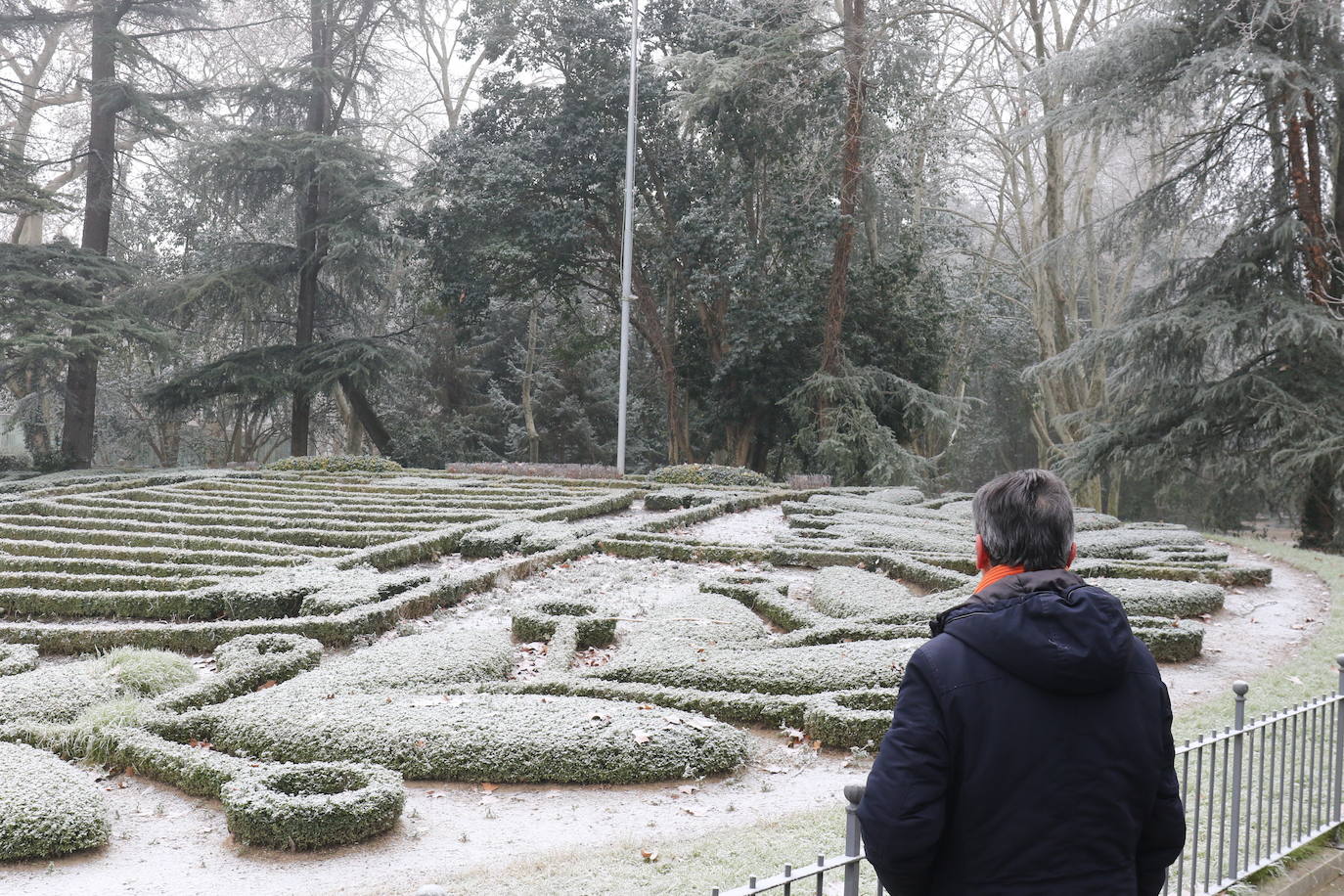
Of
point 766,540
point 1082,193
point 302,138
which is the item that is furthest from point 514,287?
point 766,540

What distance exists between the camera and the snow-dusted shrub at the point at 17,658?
18.4 feet

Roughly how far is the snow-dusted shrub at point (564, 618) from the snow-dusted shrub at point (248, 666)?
1.20 meters

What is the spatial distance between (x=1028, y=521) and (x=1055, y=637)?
28cm

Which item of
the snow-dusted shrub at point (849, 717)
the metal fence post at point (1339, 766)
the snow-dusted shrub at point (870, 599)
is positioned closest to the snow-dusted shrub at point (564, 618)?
the snow-dusted shrub at point (870, 599)

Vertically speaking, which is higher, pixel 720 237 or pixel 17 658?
pixel 720 237

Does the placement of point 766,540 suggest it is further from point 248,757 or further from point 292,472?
point 292,472

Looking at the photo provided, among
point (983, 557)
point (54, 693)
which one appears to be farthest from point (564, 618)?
point (983, 557)

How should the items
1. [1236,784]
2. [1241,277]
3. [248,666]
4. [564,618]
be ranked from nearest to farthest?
1. [1236,784]
2. [248,666]
3. [564,618]
4. [1241,277]

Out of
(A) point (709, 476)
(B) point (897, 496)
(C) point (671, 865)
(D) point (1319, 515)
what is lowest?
(C) point (671, 865)

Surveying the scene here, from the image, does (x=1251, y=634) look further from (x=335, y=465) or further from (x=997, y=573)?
(x=335, y=465)

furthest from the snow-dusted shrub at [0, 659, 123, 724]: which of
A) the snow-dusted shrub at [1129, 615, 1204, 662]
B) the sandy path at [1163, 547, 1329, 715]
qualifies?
the snow-dusted shrub at [1129, 615, 1204, 662]

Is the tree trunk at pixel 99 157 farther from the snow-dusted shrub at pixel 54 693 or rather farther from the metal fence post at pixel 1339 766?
the metal fence post at pixel 1339 766

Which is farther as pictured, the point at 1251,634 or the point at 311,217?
the point at 311,217

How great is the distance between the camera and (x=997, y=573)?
2.00m
